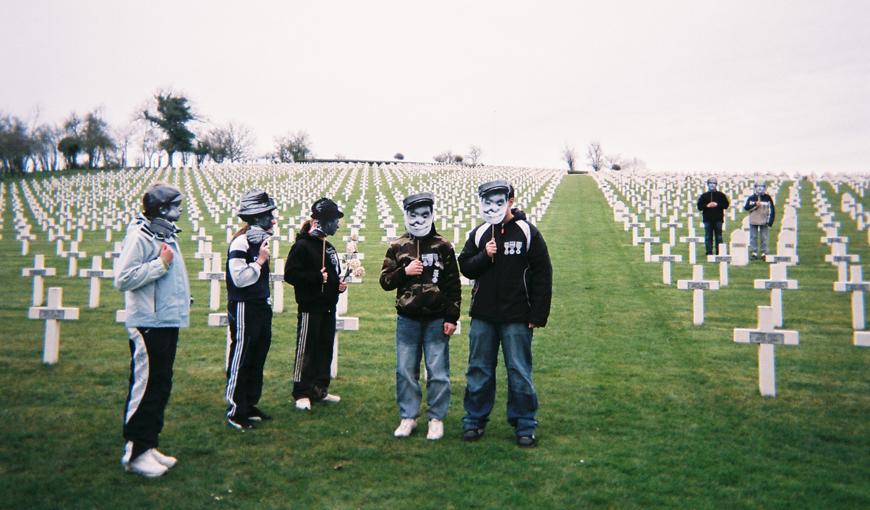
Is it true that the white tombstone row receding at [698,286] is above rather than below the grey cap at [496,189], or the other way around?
below

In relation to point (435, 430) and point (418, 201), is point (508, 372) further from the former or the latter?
point (418, 201)

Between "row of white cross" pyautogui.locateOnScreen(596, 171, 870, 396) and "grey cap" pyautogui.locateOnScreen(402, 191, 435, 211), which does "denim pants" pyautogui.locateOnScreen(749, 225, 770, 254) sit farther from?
"grey cap" pyautogui.locateOnScreen(402, 191, 435, 211)

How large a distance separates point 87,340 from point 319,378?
186 inches

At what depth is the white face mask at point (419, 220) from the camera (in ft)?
19.7

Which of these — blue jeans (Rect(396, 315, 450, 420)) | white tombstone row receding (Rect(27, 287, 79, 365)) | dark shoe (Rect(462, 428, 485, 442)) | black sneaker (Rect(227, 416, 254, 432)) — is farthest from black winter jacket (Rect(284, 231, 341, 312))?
white tombstone row receding (Rect(27, 287, 79, 365))

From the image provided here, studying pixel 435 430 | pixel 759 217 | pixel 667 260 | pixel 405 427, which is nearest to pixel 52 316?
pixel 405 427

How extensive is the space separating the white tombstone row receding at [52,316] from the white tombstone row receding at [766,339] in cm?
726

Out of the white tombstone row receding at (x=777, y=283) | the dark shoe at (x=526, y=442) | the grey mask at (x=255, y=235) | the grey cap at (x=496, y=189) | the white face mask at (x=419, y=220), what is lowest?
the dark shoe at (x=526, y=442)

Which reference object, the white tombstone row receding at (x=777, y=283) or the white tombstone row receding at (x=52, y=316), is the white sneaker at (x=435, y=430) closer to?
the white tombstone row receding at (x=52, y=316)

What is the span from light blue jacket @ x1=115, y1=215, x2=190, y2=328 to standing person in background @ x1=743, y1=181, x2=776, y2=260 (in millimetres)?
15081

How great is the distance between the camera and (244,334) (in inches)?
244

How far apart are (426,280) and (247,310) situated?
1618 millimetres

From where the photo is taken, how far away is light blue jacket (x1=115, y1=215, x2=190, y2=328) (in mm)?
4988

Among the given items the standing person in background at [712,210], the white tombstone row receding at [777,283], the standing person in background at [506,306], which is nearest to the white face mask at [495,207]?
the standing person in background at [506,306]
